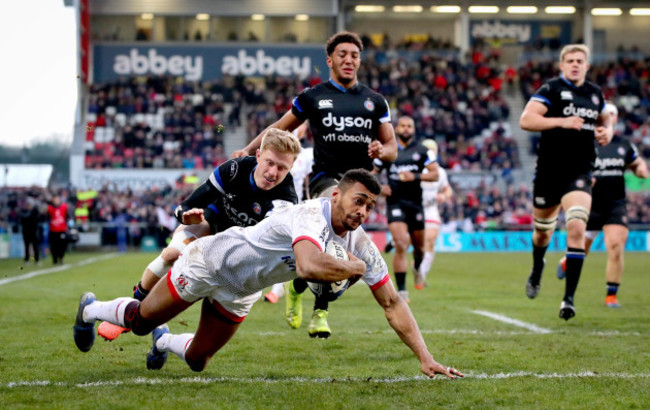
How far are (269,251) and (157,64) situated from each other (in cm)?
3781

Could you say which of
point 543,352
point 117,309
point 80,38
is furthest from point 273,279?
point 80,38

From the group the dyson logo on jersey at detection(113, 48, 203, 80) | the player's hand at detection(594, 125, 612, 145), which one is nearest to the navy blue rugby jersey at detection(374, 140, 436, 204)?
the player's hand at detection(594, 125, 612, 145)

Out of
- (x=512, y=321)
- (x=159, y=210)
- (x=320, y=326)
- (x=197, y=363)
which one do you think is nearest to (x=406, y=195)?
(x=512, y=321)

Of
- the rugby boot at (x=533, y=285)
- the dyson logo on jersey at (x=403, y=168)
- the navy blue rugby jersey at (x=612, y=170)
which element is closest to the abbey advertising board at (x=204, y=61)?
the dyson logo on jersey at (x=403, y=168)

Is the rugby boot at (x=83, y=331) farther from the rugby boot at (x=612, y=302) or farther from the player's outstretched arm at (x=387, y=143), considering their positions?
the rugby boot at (x=612, y=302)

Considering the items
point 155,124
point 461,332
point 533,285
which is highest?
point 155,124

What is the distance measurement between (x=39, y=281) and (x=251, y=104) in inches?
956

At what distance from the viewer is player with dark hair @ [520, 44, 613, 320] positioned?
8633mm

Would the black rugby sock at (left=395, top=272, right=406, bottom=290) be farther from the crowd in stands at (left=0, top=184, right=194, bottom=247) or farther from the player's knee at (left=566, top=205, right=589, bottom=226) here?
the crowd in stands at (left=0, top=184, right=194, bottom=247)

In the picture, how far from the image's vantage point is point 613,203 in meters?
11.0

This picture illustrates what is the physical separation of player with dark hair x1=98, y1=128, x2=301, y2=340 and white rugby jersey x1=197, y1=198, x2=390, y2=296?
72 cm

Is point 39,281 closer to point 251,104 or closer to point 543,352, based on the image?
point 543,352

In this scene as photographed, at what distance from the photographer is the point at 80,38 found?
38938 mm

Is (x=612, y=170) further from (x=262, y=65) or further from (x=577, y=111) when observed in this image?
(x=262, y=65)
